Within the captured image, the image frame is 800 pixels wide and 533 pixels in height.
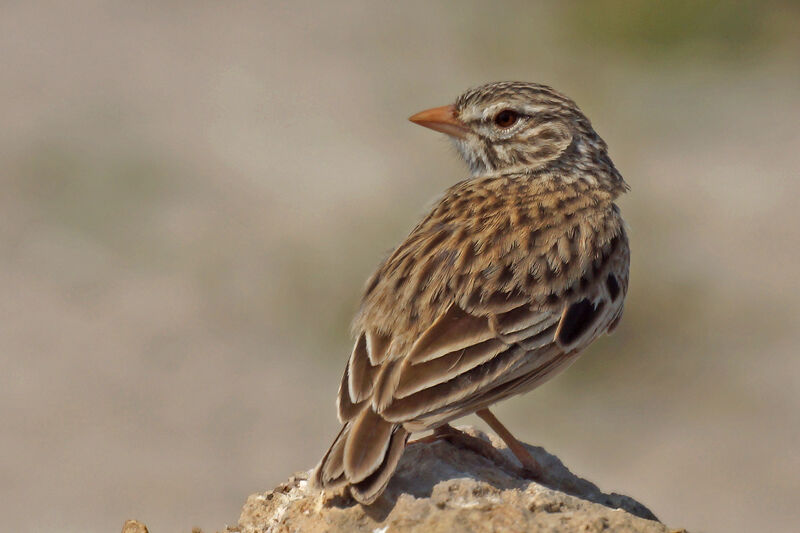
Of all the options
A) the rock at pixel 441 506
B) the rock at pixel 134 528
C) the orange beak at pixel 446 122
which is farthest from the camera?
the orange beak at pixel 446 122

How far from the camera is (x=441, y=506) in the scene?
608cm

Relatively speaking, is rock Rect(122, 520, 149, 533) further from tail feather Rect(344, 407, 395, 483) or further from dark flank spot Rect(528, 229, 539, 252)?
dark flank spot Rect(528, 229, 539, 252)

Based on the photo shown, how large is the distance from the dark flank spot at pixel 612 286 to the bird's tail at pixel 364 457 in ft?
6.22

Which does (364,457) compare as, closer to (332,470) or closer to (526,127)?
(332,470)

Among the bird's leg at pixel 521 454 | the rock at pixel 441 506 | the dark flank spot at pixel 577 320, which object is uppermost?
the dark flank spot at pixel 577 320

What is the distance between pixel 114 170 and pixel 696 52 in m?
8.29

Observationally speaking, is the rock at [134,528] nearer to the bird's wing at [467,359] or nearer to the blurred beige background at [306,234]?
the bird's wing at [467,359]

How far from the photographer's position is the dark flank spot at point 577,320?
7305 mm

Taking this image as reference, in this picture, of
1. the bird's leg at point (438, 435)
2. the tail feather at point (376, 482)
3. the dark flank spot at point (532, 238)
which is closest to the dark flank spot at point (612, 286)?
the dark flank spot at point (532, 238)

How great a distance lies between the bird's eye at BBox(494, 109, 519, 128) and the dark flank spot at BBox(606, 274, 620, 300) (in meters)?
1.33

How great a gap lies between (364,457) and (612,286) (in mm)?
2207

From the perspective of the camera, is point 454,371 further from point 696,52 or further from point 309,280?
point 696,52

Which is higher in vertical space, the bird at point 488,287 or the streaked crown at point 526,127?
the streaked crown at point 526,127

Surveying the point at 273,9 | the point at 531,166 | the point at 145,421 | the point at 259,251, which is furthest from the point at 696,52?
the point at 531,166
